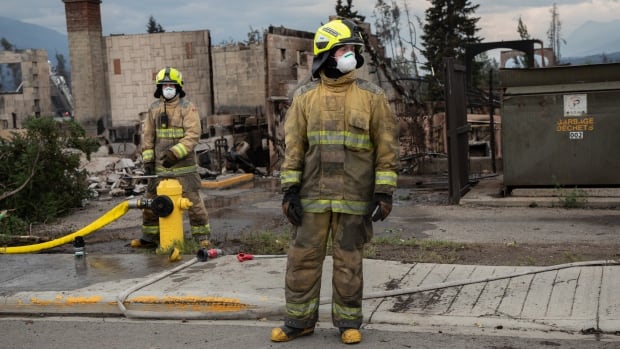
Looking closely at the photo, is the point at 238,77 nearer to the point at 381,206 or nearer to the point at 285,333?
the point at 285,333

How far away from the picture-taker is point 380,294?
571 cm

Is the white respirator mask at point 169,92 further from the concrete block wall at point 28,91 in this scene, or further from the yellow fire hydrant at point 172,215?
the concrete block wall at point 28,91

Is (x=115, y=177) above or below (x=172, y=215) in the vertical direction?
below

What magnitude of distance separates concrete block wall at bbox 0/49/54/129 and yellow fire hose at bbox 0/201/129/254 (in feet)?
90.6

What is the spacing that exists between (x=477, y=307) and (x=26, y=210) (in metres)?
7.40

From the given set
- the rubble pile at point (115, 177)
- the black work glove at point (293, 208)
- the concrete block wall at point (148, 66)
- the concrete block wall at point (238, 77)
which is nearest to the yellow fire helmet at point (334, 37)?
the black work glove at point (293, 208)

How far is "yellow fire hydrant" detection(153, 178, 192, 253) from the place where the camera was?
7.52 m

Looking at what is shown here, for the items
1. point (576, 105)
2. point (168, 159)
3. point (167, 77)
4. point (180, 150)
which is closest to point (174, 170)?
point (168, 159)

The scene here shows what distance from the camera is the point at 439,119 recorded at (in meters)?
16.8

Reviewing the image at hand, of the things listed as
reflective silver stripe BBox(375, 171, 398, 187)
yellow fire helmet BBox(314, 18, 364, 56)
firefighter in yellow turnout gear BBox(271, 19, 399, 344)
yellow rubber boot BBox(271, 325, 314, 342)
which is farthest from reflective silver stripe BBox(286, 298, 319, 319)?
yellow fire helmet BBox(314, 18, 364, 56)

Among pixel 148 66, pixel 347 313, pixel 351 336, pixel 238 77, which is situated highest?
pixel 148 66

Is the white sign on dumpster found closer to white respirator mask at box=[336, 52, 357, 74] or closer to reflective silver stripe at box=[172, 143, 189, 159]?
reflective silver stripe at box=[172, 143, 189, 159]

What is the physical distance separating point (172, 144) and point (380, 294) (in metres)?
3.52

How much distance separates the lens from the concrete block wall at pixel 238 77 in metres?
21.7
